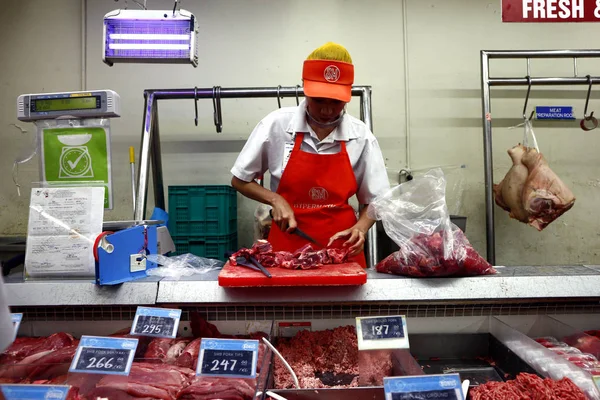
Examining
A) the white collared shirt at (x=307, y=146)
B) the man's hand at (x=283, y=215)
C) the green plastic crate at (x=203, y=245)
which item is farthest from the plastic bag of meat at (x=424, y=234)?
the green plastic crate at (x=203, y=245)

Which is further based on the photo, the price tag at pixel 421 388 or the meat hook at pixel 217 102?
the meat hook at pixel 217 102

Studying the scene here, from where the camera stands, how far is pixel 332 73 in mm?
2596

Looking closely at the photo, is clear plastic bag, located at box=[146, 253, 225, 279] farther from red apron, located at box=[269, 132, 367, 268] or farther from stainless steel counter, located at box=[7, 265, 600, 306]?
red apron, located at box=[269, 132, 367, 268]

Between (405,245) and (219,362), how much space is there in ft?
3.00

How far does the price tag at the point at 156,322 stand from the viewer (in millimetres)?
1713

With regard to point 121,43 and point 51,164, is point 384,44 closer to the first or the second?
point 121,43

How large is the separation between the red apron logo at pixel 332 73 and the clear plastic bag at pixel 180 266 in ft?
4.01

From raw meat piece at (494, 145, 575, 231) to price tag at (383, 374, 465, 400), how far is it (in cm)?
320

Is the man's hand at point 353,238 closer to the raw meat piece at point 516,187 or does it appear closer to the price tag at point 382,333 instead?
the price tag at point 382,333

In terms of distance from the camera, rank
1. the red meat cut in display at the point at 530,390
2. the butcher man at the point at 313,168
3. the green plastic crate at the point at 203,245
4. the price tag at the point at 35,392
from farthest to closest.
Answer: the green plastic crate at the point at 203,245 < the butcher man at the point at 313,168 < the red meat cut in display at the point at 530,390 < the price tag at the point at 35,392

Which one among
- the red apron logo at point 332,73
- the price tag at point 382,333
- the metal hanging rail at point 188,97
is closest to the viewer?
the price tag at point 382,333

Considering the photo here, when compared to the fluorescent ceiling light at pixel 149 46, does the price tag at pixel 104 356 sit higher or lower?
lower

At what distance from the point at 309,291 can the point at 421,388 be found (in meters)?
0.60

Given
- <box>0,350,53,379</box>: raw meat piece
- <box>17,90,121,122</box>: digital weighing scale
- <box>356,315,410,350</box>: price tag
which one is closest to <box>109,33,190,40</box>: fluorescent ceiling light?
<box>17,90,121,122</box>: digital weighing scale
